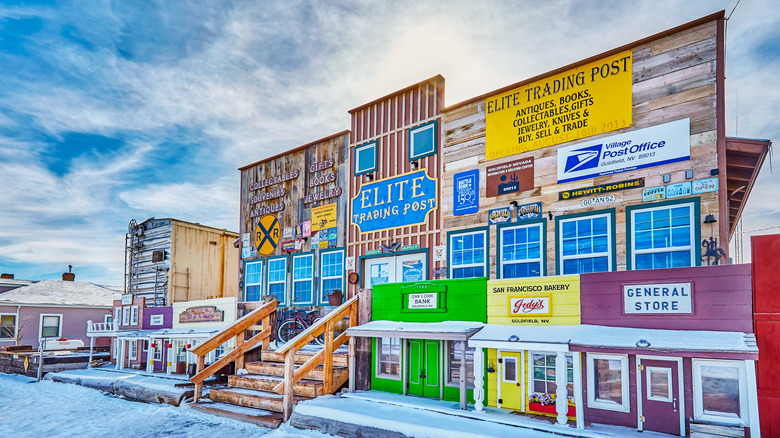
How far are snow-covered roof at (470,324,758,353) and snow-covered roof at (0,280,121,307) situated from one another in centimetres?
2963

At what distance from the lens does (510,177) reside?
12.2 meters

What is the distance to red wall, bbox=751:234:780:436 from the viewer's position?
7211mm

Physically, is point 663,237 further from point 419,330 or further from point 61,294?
point 61,294

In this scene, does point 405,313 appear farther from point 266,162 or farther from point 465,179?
point 266,162

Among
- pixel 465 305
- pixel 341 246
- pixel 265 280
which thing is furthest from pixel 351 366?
pixel 265 280

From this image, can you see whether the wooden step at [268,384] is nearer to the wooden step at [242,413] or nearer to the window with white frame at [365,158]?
the wooden step at [242,413]

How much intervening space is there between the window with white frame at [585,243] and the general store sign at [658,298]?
200 cm

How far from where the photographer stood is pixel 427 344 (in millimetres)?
10898

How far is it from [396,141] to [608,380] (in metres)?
8.84

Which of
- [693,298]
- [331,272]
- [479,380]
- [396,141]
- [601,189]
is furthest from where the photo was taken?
[331,272]

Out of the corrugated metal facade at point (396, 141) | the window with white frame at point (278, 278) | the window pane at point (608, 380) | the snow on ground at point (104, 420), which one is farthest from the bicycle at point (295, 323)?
the window pane at point (608, 380)

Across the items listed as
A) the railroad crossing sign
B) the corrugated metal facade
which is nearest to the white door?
the corrugated metal facade

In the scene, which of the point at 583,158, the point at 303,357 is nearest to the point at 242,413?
the point at 303,357

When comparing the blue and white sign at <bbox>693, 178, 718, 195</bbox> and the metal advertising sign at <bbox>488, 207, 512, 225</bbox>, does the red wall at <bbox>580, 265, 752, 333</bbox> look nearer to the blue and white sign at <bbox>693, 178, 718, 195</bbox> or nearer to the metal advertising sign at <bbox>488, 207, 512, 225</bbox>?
the blue and white sign at <bbox>693, 178, 718, 195</bbox>
